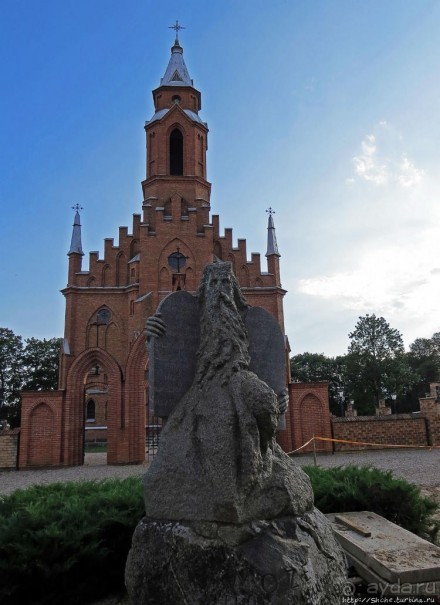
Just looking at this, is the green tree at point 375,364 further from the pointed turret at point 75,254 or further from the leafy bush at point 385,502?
the leafy bush at point 385,502

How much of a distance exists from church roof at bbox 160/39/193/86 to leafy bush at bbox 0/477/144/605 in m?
27.1

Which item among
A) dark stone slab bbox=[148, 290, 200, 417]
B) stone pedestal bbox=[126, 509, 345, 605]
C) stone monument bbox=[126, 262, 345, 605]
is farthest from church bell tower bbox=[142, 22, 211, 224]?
stone pedestal bbox=[126, 509, 345, 605]

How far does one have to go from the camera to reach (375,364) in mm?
43406

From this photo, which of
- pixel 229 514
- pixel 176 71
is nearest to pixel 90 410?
pixel 176 71

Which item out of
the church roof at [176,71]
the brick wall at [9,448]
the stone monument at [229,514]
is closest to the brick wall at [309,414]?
the brick wall at [9,448]

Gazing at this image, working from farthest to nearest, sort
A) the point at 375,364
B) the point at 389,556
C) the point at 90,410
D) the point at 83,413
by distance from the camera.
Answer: the point at 375,364 < the point at 90,410 < the point at 83,413 < the point at 389,556

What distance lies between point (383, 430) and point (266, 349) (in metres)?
16.4

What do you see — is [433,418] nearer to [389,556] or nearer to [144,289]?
[144,289]

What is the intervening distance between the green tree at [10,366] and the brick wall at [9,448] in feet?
87.1

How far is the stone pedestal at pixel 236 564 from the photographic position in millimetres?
2566

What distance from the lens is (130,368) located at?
58.9 ft

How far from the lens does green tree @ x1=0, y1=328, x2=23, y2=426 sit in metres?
42.1

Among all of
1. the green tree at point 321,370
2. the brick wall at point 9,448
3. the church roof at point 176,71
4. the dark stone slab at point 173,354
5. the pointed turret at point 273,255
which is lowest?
the brick wall at point 9,448

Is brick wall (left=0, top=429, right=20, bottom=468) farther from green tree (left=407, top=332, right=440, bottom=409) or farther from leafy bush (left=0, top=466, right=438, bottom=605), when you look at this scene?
green tree (left=407, top=332, right=440, bottom=409)
